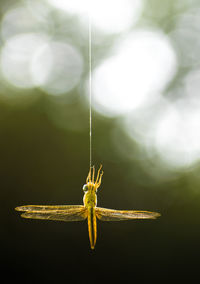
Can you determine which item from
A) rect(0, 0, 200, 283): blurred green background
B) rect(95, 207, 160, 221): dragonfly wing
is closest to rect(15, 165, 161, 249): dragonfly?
rect(95, 207, 160, 221): dragonfly wing

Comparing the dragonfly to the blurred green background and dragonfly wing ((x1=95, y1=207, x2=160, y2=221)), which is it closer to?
dragonfly wing ((x1=95, y1=207, x2=160, y2=221))

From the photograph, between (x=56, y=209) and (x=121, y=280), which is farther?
(x=121, y=280)

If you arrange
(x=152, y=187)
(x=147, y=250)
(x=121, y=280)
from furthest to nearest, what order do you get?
(x=152, y=187), (x=147, y=250), (x=121, y=280)

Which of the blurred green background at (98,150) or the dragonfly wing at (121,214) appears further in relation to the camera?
the blurred green background at (98,150)

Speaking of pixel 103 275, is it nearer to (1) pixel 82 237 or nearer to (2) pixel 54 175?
(1) pixel 82 237

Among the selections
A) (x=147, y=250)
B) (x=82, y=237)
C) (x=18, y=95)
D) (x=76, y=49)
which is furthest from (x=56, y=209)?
(x=76, y=49)

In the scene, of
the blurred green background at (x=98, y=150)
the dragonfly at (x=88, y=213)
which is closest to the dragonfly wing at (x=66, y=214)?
the dragonfly at (x=88, y=213)

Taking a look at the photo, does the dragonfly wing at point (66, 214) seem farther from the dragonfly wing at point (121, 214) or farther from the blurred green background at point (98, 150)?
the blurred green background at point (98, 150)

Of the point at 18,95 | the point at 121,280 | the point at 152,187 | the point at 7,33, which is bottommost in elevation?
the point at 121,280
